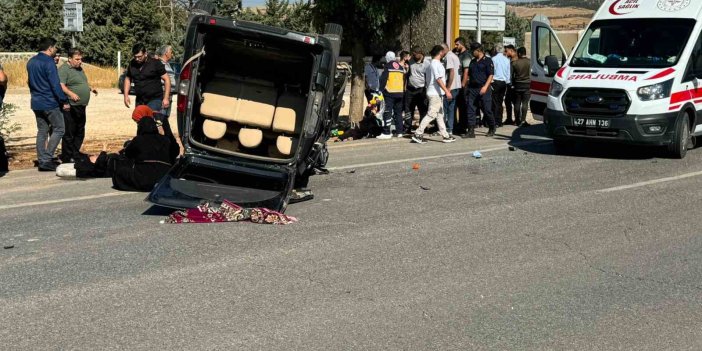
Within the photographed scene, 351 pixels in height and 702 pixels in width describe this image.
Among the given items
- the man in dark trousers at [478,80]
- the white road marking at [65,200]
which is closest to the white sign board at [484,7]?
the man in dark trousers at [478,80]

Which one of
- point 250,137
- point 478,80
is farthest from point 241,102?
point 478,80

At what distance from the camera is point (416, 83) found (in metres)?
16.8

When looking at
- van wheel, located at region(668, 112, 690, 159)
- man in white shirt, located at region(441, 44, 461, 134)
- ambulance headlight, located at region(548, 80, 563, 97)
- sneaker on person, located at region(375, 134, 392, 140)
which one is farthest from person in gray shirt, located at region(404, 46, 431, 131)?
van wheel, located at region(668, 112, 690, 159)

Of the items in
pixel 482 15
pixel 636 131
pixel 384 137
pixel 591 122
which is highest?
pixel 482 15

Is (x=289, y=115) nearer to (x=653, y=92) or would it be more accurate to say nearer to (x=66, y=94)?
(x=66, y=94)

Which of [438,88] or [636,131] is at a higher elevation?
[438,88]

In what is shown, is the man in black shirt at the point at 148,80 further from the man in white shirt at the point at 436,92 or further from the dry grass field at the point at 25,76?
the dry grass field at the point at 25,76

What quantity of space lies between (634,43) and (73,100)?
8475 mm

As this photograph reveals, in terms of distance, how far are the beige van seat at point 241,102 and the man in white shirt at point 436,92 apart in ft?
15.9

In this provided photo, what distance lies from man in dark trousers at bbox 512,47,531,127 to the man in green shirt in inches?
364

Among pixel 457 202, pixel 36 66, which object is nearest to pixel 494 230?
pixel 457 202

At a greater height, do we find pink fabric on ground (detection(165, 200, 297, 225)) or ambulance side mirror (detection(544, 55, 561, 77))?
ambulance side mirror (detection(544, 55, 561, 77))

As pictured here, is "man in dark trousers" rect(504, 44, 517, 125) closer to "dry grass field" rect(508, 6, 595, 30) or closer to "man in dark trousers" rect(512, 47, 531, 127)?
"man in dark trousers" rect(512, 47, 531, 127)

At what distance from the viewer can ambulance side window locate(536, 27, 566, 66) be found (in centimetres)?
1695
